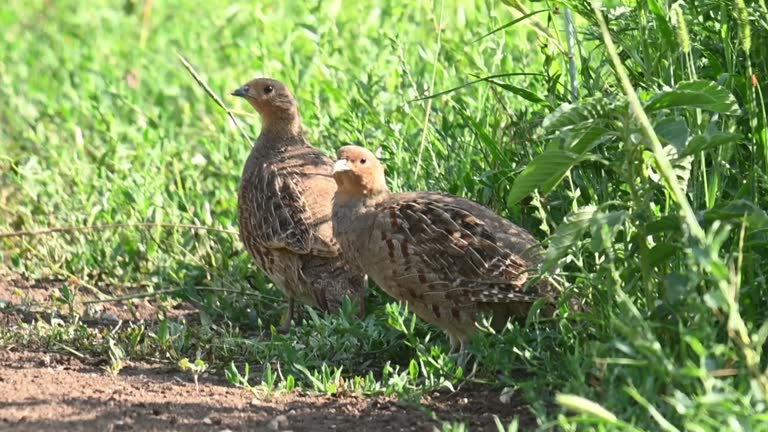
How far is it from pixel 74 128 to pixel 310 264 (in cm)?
213

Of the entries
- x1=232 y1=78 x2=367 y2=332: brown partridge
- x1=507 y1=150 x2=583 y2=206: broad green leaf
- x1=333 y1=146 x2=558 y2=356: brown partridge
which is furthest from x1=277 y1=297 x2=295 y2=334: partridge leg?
x1=507 y1=150 x2=583 y2=206: broad green leaf

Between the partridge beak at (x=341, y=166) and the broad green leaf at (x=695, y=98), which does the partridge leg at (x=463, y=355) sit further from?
the broad green leaf at (x=695, y=98)

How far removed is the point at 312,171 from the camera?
20.3 ft

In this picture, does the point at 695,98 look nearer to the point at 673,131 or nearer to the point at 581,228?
the point at 673,131

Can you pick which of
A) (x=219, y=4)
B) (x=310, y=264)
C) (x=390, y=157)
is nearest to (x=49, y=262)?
(x=310, y=264)

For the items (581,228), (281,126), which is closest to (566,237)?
(581,228)

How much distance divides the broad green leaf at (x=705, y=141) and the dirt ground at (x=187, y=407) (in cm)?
96

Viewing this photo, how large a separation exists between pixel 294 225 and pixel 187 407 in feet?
6.09

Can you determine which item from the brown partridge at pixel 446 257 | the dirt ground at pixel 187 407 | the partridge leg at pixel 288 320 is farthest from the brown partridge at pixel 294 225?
the dirt ground at pixel 187 407

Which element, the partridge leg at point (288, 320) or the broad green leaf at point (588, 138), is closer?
the broad green leaf at point (588, 138)

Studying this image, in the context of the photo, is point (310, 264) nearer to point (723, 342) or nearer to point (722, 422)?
point (723, 342)

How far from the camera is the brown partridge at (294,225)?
580 centimetres

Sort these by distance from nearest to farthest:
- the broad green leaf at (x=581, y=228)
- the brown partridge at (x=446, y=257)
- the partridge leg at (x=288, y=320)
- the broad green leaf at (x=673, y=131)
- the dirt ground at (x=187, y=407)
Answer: the broad green leaf at (x=581, y=228), the broad green leaf at (x=673, y=131), the dirt ground at (x=187, y=407), the brown partridge at (x=446, y=257), the partridge leg at (x=288, y=320)

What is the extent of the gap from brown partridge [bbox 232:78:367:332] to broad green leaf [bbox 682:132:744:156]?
7.38 feet
